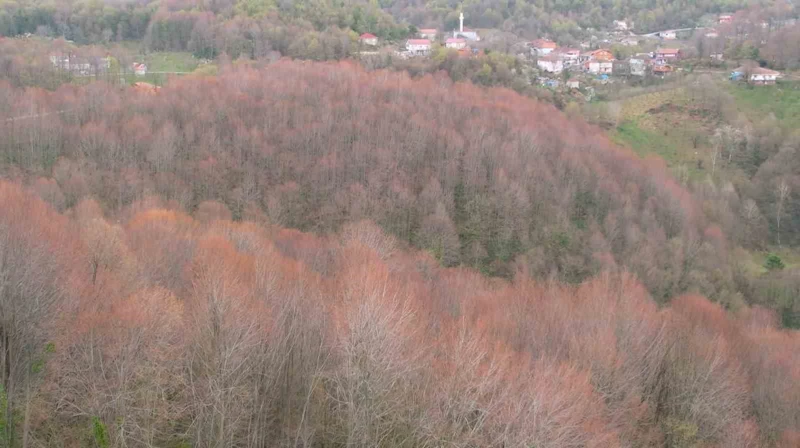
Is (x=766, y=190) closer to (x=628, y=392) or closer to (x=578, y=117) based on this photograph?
(x=578, y=117)

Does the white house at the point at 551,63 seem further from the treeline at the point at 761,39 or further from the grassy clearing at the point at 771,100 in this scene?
the grassy clearing at the point at 771,100

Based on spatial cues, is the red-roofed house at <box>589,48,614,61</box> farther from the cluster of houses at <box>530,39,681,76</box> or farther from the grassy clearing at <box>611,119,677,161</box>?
the grassy clearing at <box>611,119,677,161</box>

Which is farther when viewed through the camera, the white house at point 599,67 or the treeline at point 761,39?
the white house at point 599,67

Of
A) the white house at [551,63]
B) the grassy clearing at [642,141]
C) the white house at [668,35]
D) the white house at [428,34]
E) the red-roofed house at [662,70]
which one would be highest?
the white house at [668,35]

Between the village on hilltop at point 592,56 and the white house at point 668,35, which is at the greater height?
the white house at point 668,35

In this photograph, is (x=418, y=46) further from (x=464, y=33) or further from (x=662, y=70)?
Answer: (x=662, y=70)

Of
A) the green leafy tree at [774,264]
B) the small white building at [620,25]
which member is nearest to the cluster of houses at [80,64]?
the green leafy tree at [774,264]

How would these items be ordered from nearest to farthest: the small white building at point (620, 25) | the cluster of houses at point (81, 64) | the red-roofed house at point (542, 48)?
1. the cluster of houses at point (81, 64)
2. the red-roofed house at point (542, 48)
3. the small white building at point (620, 25)

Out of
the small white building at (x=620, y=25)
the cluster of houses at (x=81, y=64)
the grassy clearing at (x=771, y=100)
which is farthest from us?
the small white building at (x=620, y=25)
